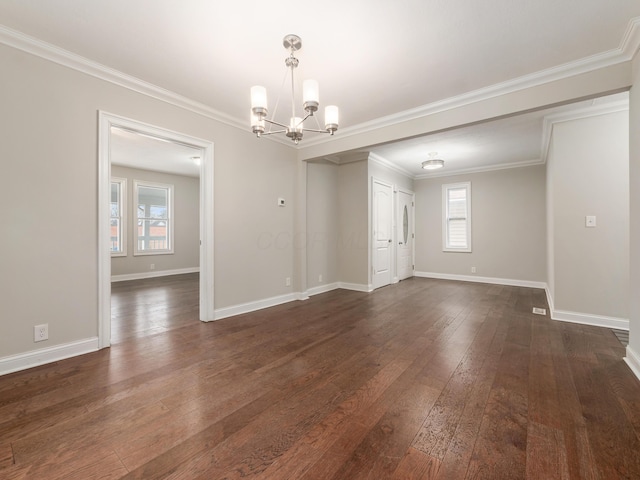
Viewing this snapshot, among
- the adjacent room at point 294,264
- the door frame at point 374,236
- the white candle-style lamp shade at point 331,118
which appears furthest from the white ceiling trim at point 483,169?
the white candle-style lamp shade at point 331,118

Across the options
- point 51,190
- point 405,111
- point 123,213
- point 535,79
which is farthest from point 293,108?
point 123,213

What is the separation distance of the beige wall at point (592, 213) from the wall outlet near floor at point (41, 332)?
5.58m

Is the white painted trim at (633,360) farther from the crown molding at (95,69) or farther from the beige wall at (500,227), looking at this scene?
the crown molding at (95,69)

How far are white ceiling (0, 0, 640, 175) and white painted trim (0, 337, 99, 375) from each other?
2.59m

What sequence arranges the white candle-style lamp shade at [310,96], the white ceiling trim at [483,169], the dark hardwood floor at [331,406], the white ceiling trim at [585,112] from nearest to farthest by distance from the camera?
Answer: the dark hardwood floor at [331,406], the white candle-style lamp shade at [310,96], the white ceiling trim at [585,112], the white ceiling trim at [483,169]

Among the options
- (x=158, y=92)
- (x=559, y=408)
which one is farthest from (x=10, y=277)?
(x=559, y=408)

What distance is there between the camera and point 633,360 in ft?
7.63

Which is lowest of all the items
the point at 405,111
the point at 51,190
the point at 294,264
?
the point at 294,264

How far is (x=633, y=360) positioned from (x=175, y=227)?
8719 millimetres

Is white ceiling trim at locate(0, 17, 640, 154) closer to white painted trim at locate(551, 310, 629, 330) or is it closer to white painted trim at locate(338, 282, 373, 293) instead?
white painted trim at locate(551, 310, 629, 330)

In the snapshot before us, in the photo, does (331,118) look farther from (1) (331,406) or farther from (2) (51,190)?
(2) (51,190)

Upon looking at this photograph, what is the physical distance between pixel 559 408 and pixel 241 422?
2.00 meters

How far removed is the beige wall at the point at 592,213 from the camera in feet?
10.8

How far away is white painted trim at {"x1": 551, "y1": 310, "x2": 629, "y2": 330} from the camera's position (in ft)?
10.9
